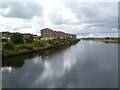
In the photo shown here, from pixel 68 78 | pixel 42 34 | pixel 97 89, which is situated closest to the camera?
pixel 97 89

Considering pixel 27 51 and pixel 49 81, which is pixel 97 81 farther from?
pixel 27 51

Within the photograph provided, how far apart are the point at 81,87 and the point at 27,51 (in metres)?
18.5

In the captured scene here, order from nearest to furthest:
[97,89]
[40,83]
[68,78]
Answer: [97,89]
[40,83]
[68,78]

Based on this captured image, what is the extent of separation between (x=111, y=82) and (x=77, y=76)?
215 cm

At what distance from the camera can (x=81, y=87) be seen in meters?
9.60

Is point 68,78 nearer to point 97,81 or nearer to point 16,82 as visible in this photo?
point 97,81

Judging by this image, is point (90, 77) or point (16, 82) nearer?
point (16, 82)

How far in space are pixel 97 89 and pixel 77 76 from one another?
8.86ft

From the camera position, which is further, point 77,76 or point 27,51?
point 27,51

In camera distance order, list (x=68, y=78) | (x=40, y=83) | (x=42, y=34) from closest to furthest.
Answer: (x=40, y=83), (x=68, y=78), (x=42, y=34)

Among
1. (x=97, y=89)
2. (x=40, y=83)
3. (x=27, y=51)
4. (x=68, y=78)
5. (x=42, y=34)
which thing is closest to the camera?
(x=97, y=89)

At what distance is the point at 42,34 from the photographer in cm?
6384

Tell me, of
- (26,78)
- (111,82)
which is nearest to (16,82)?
(26,78)

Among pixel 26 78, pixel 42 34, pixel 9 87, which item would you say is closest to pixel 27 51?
pixel 26 78
